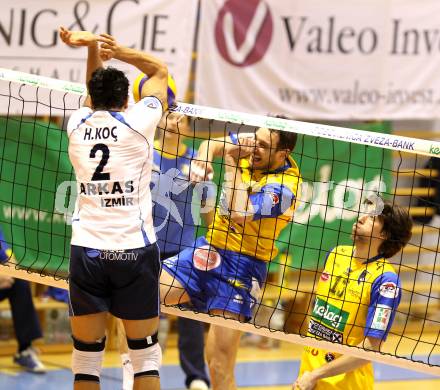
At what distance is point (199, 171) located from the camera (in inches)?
241

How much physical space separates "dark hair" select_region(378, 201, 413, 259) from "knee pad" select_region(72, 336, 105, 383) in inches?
63.4

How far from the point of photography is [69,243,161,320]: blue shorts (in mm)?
Result: 5137

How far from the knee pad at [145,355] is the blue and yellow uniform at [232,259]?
844 mm

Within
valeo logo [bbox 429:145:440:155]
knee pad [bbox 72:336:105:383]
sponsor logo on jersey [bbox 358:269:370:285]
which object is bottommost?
knee pad [bbox 72:336:105:383]

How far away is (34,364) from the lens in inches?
340

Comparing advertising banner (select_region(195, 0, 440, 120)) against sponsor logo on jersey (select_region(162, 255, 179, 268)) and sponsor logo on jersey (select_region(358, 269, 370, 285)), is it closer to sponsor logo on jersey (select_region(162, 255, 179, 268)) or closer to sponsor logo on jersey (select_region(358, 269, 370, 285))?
sponsor logo on jersey (select_region(162, 255, 179, 268))

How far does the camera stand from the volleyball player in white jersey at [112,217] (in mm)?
5121

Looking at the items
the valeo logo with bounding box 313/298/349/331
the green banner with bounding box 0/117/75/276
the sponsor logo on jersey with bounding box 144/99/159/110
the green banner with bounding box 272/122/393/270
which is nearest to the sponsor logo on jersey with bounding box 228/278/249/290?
the valeo logo with bounding box 313/298/349/331

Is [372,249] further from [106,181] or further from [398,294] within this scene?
[106,181]

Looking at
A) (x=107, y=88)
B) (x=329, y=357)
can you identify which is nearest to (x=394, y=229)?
(x=329, y=357)

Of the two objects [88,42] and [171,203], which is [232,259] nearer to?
[171,203]

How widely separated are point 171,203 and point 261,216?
95 centimetres

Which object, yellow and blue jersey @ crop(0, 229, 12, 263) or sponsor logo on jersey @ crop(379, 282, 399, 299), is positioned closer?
sponsor logo on jersey @ crop(379, 282, 399, 299)

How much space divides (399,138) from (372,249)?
637 millimetres
